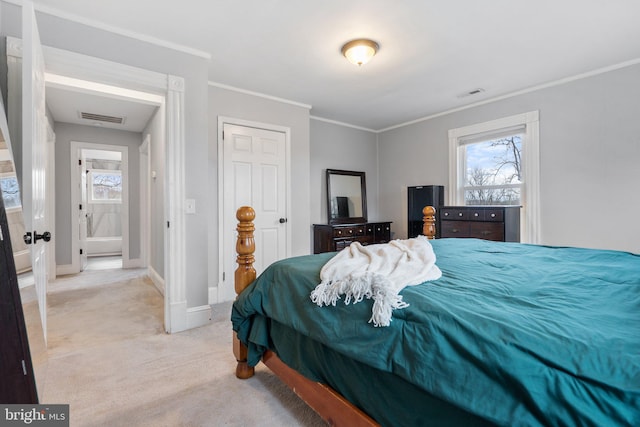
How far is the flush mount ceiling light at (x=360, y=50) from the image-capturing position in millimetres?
2568

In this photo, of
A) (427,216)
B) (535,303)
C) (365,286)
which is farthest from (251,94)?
(535,303)

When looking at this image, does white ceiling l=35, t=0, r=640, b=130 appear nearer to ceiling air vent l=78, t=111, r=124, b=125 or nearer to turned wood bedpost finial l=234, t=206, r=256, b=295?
turned wood bedpost finial l=234, t=206, r=256, b=295

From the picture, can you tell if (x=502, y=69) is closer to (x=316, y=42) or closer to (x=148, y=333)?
(x=316, y=42)

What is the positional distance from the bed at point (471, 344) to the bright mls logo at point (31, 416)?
831 millimetres

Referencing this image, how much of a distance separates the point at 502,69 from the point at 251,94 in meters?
2.72

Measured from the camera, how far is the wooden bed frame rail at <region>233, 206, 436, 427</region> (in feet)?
3.85

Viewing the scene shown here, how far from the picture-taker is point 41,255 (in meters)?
1.96

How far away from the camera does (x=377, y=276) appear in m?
1.12

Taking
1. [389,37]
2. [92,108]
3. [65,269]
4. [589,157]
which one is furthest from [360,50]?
[65,269]

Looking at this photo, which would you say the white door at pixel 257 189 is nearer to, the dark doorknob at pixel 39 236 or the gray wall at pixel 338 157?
the gray wall at pixel 338 157

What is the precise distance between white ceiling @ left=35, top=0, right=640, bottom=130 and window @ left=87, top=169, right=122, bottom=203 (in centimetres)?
561

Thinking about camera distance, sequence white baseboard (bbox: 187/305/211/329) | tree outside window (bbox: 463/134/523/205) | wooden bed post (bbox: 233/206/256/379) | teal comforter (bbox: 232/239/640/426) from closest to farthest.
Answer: teal comforter (bbox: 232/239/640/426) < wooden bed post (bbox: 233/206/256/379) < white baseboard (bbox: 187/305/211/329) < tree outside window (bbox: 463/134/523/205)

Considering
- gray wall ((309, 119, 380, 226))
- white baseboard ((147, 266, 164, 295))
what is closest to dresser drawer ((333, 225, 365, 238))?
gray wall ((309, 119, 380, 226))

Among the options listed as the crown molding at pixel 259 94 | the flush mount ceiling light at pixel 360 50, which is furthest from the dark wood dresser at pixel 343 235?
the flush mount ceiling light at pixel 360 50
